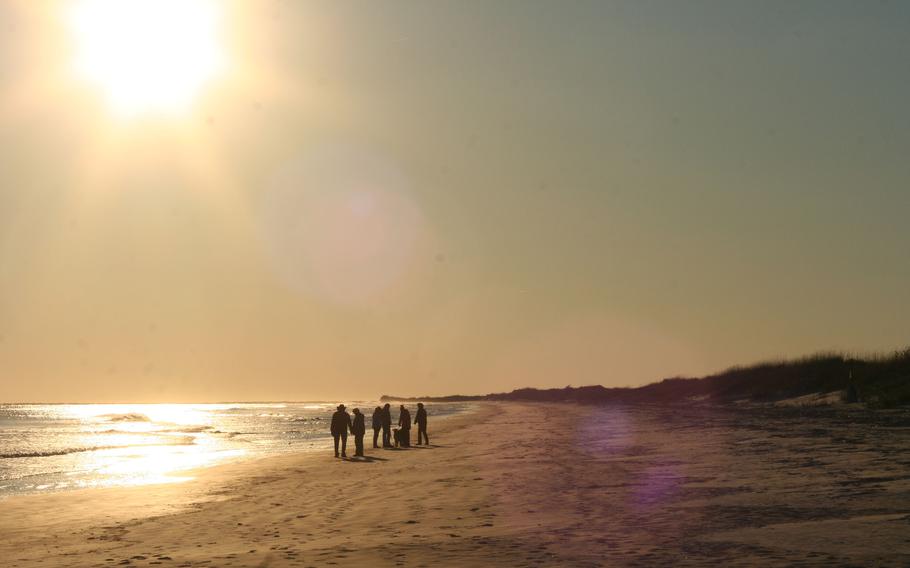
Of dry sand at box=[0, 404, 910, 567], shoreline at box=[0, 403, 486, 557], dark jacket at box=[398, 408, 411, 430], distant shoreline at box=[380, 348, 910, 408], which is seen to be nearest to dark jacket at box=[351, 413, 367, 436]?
dark jacket at box=[398, 408, 411, 430]

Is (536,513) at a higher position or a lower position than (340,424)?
lower

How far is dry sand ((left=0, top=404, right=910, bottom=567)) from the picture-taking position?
9.70m

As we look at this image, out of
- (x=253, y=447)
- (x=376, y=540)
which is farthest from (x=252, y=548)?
(x=253, y=447)

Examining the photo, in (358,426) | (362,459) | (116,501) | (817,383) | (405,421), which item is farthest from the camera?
(817,383)

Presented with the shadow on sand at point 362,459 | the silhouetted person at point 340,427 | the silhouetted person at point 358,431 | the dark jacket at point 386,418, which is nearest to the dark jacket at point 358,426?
the silhouetted person at point 358,431

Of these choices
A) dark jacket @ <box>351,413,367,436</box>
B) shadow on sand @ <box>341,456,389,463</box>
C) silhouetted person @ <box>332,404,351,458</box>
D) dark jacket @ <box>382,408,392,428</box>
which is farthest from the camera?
dark jacket @ <box>382,408,392,428</box>

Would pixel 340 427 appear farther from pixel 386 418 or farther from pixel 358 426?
pixel 386 418

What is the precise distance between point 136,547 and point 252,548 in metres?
2.08

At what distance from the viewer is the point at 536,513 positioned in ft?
42.7

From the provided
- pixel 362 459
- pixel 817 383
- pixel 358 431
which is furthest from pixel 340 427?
pixel 817 383

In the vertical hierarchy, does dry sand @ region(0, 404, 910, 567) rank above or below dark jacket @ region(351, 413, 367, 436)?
below

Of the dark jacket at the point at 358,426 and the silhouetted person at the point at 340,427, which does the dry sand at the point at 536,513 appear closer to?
the dark jacket at the point at 358,426

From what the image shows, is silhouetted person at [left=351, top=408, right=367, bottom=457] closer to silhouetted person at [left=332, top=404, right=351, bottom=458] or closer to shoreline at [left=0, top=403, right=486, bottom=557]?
silhouetted person at [left=332, top=404, right=351, bottom=458]

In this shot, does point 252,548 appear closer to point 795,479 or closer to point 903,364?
point 795,479
